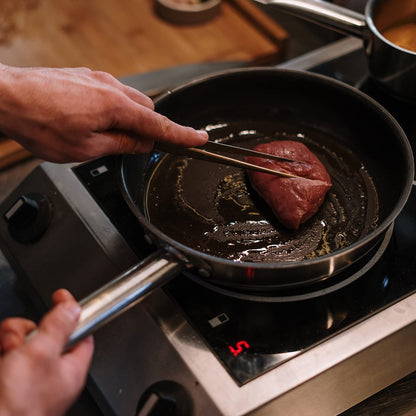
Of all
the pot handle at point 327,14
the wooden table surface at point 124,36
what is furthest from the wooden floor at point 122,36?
the pot handle at point 327,14

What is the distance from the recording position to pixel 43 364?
1.86 feet

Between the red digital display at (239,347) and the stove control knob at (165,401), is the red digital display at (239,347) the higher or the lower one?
the lower one

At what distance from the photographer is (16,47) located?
1.63 m

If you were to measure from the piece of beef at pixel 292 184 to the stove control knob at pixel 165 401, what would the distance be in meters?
0.34

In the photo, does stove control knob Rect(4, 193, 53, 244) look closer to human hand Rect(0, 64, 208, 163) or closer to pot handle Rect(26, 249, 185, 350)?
human hand Rect(0, 64, 208, 163)

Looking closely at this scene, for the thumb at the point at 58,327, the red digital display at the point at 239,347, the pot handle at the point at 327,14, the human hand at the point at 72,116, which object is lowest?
the red digital display at the point at 239,347

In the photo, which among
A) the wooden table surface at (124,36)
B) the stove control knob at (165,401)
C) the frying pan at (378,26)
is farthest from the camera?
the wooden table surface at (124,36)

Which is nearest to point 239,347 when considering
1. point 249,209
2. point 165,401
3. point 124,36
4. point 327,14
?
point 165,401

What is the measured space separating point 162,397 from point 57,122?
0.43 meters

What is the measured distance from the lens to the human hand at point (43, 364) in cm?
54

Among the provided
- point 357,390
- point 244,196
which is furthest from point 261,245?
point 357,390

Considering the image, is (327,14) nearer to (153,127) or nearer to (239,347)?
(153,127)

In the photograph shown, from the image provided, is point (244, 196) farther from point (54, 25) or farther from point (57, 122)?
point (54, 25)

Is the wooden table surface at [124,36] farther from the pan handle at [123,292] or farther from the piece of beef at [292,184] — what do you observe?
the pan handle at [123,292]
